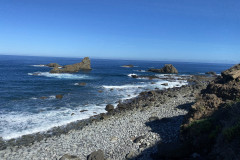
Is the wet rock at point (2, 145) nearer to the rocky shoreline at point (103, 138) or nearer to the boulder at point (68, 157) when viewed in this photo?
the rocky shoreline at point (103, 138)

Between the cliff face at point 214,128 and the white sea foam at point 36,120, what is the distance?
14.8 m

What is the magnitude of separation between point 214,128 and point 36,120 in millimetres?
19822

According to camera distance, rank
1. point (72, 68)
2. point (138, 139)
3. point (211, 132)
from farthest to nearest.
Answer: point (72, 68) → point (138, 139) → point (211, 132)

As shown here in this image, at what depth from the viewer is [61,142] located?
15.4m

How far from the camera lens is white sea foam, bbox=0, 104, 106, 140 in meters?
18.3

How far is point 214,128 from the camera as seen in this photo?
11039 millimetres

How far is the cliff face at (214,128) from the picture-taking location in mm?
8626

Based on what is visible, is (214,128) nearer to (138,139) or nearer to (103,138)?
(138,139)

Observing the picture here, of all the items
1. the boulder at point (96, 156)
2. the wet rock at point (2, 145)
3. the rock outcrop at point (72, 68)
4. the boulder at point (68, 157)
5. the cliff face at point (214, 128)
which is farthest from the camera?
the rock outcrop at point (72, 68)

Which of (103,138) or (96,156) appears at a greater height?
(96,156)

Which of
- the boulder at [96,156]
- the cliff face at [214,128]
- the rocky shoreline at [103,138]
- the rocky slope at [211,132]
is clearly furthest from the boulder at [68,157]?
the cliff face at [214,128]

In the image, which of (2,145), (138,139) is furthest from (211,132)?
(2,145)

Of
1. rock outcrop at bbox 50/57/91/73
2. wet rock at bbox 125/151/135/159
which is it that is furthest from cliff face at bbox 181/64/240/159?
rock outcrop at bbox 50/57/91/73

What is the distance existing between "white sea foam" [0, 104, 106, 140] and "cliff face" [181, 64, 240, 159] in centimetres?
1475
